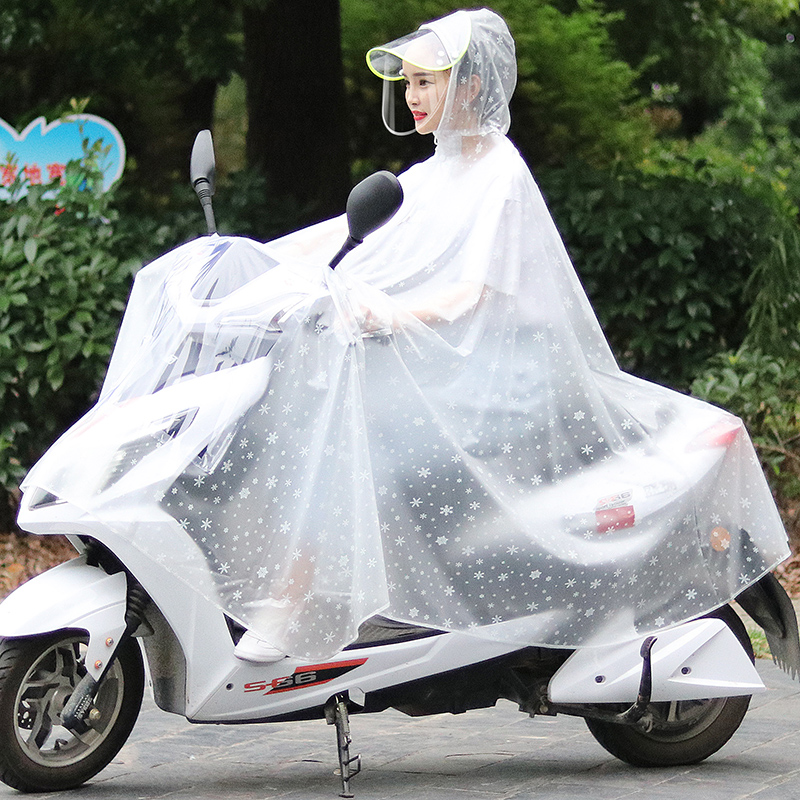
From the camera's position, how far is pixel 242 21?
1012cm

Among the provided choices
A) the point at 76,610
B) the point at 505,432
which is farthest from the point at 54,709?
the point at 505,432

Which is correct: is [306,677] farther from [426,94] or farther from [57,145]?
[57,145]

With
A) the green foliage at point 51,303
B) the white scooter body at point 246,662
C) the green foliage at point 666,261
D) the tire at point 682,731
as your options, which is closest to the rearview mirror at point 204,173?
the white scooter body at point 246,662

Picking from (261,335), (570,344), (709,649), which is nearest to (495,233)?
(570,344)

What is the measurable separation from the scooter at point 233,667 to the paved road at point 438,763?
12cm

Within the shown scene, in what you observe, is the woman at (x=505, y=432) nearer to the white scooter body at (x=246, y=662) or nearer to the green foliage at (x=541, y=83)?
the white scooter body at (x=246, y=662)

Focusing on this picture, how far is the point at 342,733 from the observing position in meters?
3.73

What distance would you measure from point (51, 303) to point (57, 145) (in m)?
1.82

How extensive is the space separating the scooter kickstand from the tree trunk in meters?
5.81

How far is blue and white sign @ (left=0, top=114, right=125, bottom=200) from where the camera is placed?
322 inches

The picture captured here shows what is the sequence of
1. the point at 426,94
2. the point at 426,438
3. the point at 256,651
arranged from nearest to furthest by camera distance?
the point at 256,651
the point at 426,438
the point at 426,94

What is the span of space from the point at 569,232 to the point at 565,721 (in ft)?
13.4

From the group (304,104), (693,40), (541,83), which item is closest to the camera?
(304,104)

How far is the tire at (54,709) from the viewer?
3.62 m
